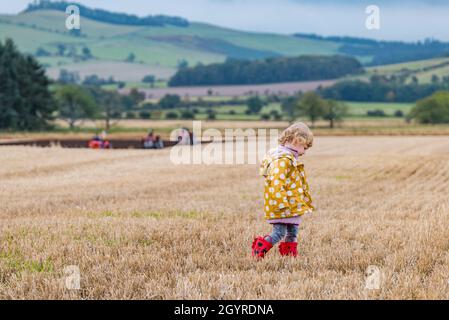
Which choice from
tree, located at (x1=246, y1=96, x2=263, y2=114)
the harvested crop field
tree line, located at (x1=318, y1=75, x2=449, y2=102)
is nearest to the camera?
tree, located at (x1=246, y1=96, x2=263, y2=114)

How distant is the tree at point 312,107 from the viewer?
102062 millimetres

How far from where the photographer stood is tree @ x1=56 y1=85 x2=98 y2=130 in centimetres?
9794

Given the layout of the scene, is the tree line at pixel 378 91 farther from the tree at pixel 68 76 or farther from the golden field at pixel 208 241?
the golden field at pixel 208 241

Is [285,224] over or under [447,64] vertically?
under

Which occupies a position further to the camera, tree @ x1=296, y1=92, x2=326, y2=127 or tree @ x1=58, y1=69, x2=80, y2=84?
tree @ x1=58, y1=69, x2=80, y2=84

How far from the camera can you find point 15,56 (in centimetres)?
8000

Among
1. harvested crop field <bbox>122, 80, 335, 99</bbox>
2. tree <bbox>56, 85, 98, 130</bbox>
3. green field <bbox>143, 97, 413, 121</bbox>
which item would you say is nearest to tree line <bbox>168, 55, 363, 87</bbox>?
harvested crop field <bbox>122, 80, 335, 99</bbox>

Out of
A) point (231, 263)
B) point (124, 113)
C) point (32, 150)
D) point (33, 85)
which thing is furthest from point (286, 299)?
point (124, 113)

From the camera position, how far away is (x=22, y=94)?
256 feet

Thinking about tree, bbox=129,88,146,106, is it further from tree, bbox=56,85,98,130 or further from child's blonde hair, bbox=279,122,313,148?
child's blonde hair, bbox=279,122,313,148

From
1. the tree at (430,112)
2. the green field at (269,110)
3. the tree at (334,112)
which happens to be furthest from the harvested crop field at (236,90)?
the tree at (430,112)

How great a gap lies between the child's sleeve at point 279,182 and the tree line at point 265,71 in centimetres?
16307

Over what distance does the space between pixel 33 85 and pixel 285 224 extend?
7536 cm

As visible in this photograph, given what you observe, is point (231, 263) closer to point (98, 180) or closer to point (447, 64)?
point (98, 180)
